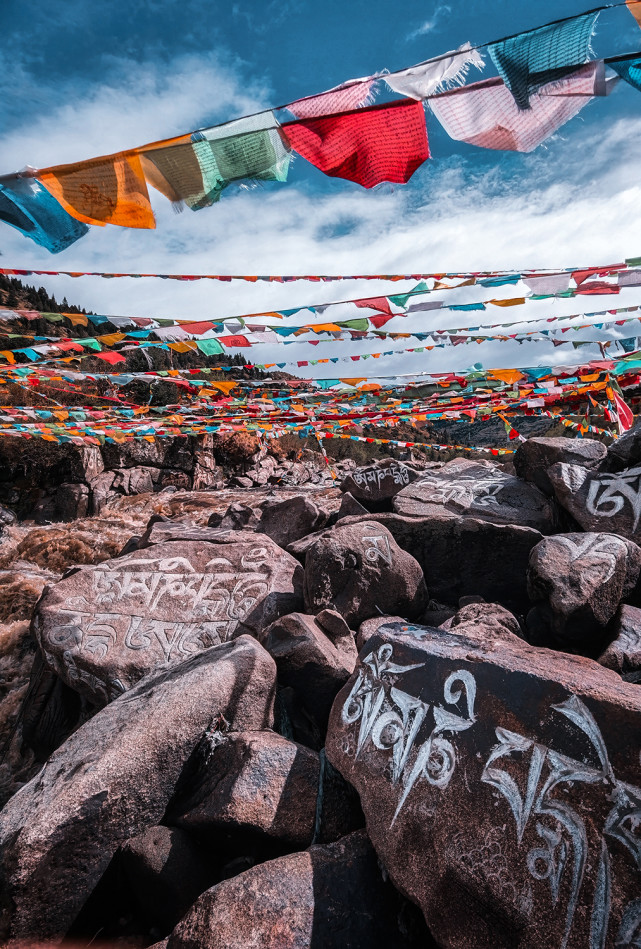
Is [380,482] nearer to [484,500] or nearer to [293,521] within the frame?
[293,521]

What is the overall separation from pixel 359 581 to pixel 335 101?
4004 mm

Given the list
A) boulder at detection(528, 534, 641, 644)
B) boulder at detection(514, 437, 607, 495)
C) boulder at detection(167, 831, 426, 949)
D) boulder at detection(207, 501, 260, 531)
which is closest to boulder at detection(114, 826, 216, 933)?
boulder at detection(167, 831, 426, 949)

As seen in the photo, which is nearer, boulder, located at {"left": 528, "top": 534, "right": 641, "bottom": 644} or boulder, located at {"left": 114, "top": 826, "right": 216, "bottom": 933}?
boulder, located at {"left": 114, "top": 826, "right": 216, "bottom": 933}

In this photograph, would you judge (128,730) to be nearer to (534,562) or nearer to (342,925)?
(342,925)

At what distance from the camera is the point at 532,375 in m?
8.09

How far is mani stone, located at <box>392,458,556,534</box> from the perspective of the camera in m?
5.77

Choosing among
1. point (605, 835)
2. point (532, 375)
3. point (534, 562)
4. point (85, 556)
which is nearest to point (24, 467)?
point (85, 556)

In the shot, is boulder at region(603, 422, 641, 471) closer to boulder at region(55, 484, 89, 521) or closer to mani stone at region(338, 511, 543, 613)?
mani stone at region(338, 511, 543, 613)

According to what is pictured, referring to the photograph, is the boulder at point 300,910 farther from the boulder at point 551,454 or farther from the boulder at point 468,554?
the boulder at point 551,454

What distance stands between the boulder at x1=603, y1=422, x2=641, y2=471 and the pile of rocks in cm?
50

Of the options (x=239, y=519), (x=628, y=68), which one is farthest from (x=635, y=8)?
(x=239, y=519)

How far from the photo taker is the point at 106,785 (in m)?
2.55

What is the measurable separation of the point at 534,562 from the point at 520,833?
2362mm

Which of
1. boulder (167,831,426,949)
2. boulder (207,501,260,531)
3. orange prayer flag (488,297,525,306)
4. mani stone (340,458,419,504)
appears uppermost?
orange prayer flag (488,297,525,306)
